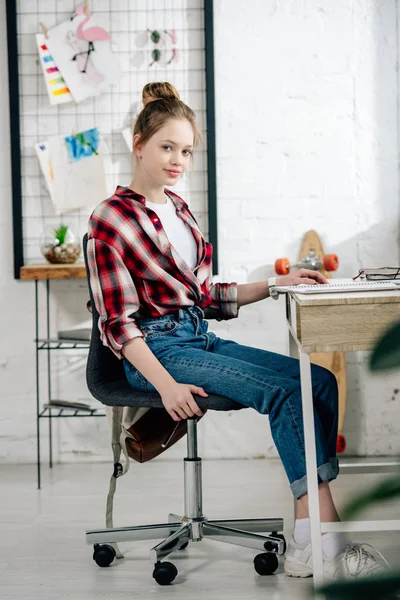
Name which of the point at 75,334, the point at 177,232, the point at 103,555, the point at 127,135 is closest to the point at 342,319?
the point at 177,232

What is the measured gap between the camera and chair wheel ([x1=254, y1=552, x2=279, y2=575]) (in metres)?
1.92

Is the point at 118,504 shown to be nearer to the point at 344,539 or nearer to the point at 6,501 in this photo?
the point at 6,501

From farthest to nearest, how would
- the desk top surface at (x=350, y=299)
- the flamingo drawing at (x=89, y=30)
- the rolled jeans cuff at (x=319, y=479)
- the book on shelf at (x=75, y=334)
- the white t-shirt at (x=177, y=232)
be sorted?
the flamingo drawing at (x=89, y=30)
the book on shelf at (x=75, y=334)
the white t-shirt at (x=177, y=232)
the rolled jeans cuff at (x=319, y=479)
the desk top surface at (x=350, y=299)

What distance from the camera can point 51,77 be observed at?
3.10 metres

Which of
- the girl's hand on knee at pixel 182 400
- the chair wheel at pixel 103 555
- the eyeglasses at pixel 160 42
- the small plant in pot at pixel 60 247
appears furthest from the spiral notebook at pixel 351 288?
the eyeglasses at pixel 160 42

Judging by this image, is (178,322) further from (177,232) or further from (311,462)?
(311,462)

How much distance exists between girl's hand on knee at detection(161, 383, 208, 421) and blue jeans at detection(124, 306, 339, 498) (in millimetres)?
24

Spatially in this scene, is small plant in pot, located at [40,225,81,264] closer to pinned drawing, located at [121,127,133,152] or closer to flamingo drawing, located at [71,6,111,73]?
pinned drawing, located at [121,127,133,152]

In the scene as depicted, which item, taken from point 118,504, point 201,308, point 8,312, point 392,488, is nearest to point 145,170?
point 201,308

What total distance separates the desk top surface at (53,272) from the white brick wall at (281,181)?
0.24 metres

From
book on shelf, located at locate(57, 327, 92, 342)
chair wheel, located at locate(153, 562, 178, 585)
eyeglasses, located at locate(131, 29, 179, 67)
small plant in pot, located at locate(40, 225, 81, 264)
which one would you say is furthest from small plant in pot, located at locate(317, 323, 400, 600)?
eyeglasses, located at locate(131, 29, 179, 67)

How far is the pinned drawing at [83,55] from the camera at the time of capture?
10.2 feet

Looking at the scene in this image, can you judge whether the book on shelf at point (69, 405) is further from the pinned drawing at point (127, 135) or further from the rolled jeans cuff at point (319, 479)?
the rolled jeans cuff at point (319, 479)

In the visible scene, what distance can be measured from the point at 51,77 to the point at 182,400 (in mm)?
1787
